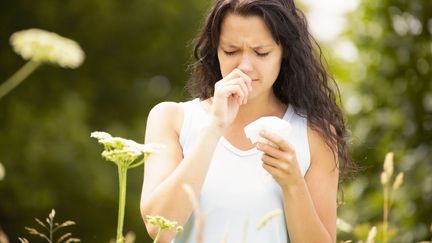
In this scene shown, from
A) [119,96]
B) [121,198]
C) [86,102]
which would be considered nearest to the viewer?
[121,198]

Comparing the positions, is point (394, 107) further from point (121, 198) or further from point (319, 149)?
point (121, 198)

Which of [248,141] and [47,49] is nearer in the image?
[47,49]

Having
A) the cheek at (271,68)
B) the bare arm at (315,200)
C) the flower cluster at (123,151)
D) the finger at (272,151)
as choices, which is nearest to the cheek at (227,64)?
the cheek at (271,68)

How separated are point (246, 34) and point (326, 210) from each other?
30.5 inches

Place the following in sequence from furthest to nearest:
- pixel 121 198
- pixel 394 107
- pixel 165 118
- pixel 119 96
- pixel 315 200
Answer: pixel 119 96 < pixel 394 107 < pixel 165 118 < pixel 315 200 < pixel 121 198

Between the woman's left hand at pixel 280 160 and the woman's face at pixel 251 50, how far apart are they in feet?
1.08

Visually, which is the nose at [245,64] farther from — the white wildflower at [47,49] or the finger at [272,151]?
the white wildflower at [47,49]

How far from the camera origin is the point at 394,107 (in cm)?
896

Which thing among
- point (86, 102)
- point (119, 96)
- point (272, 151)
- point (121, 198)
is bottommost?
point (121, 198)

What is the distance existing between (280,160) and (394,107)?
5.69 metres

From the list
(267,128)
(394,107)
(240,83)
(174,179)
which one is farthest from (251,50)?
(394,107)

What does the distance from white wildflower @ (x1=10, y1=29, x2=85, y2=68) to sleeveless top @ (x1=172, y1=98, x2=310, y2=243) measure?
2.07 ft

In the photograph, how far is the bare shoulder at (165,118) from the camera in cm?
389

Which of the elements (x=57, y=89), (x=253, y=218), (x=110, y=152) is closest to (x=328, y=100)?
(x=253, y=218)
